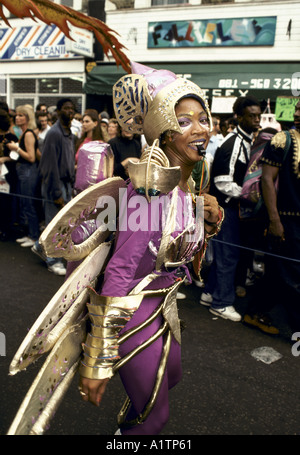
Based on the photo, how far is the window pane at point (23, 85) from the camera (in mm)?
14914

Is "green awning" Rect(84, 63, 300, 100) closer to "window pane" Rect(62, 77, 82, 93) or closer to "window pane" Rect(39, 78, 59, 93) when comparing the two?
"window pane" Rect(62, 77, 82, 93)

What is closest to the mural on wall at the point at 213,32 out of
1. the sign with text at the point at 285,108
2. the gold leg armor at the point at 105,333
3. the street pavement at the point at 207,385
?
the sign with text at the point at 285,108

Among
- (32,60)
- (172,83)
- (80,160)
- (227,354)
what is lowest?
(227,354)

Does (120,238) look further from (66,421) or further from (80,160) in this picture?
(66,421)

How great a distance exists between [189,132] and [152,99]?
21cm

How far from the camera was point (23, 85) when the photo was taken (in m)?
15.1

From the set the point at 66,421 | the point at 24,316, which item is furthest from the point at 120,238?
the point at 24,316

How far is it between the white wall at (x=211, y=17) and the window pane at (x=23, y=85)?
3.88m

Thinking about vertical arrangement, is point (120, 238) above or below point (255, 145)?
below

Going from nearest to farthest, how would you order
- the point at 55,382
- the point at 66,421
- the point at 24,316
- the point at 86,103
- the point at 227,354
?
the point at 55,382 → the point at 66,421 → the point at 227,354 → the point at 24,316 → the point at 86,103

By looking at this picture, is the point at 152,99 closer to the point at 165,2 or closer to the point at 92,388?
the point at 92,388

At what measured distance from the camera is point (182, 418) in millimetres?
2529

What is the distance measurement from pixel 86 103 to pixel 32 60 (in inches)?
119

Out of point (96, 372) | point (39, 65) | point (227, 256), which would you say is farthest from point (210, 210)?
point (39, 65)
